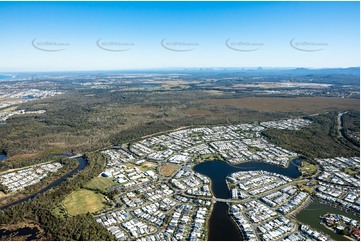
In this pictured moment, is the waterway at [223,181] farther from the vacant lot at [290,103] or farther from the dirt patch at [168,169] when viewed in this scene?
the vacant lot at [290,103]

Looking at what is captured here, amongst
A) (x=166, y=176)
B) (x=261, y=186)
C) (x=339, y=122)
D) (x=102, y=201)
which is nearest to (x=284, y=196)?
(x=261, y=186)

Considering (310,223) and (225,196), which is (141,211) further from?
(310,223)

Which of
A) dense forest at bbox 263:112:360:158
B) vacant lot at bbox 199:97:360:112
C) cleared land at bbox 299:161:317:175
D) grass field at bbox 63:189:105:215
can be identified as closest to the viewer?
grass field at bbox 63:189:105:215

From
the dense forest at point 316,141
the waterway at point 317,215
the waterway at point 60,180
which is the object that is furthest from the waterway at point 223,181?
the waterway at point 60,180

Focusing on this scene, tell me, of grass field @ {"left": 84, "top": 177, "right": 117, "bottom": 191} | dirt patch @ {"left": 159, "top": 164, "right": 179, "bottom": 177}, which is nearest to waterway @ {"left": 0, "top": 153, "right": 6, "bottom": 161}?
grass field @ {"left": 84, "top": 177, "right": 117, "bottom": 191}

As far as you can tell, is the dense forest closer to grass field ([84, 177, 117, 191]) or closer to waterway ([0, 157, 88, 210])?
grass field ([84, 177, 117, 191])

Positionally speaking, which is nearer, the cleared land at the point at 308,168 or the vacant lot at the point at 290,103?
the cleared land at the point at 308,168
